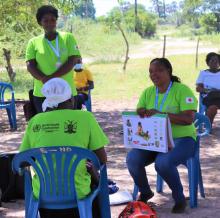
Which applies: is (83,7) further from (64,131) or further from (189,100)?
(64,131)

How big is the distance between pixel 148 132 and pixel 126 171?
1.73m

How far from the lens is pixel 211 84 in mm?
8250

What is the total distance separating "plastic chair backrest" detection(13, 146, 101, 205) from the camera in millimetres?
3146

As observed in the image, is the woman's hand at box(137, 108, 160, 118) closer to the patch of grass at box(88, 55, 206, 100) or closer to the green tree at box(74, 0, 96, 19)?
the green tree at box(74, 0, 96, 19)

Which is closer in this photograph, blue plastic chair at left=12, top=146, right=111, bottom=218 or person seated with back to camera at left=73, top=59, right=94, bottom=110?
blue plastic chair at left=12, top=146, right=111, bottom=218

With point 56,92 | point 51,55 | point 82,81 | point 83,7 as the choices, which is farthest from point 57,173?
point 83,7

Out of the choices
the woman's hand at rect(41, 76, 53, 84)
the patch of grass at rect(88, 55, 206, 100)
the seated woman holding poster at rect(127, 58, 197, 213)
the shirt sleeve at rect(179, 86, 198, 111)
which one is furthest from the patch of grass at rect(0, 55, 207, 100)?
the shirt sleeve at rect(179, 86, 198, 111)

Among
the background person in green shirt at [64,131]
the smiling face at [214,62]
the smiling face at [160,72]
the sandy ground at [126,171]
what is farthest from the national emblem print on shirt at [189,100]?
the smiling face at [214,62]

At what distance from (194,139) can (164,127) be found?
1.50ft

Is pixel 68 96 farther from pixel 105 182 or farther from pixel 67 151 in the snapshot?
pixel 105 182

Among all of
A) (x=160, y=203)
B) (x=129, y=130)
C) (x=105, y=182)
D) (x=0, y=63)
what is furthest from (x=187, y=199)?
(x=0, y=63)

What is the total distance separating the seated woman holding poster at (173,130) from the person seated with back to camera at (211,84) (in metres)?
3.71

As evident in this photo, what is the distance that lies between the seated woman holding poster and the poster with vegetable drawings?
80mm

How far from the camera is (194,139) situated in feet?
14.8
